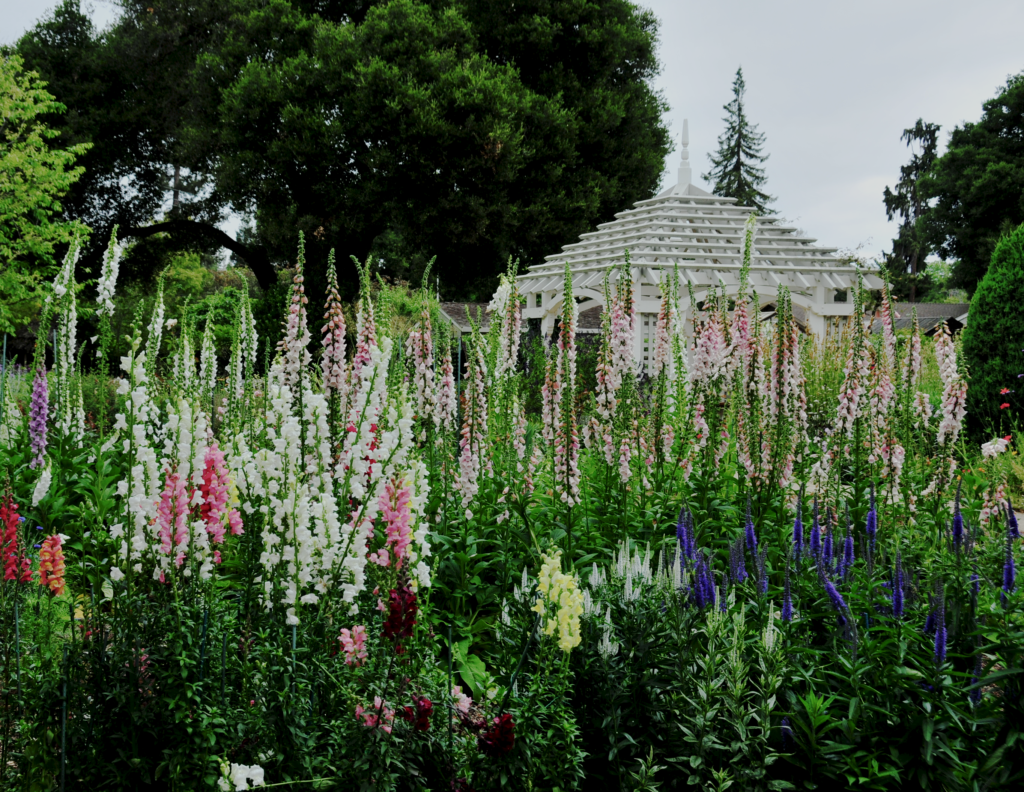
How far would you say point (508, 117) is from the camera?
54.2 feet

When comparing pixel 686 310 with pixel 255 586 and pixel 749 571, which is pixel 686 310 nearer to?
pixel 749 571

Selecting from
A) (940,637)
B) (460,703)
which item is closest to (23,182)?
(460,703)

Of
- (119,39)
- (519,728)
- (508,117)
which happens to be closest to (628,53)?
(508,117)

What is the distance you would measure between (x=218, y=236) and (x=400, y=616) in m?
22.3

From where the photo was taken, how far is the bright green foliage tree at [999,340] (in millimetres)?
9070

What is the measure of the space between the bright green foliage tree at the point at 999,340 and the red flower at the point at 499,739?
353 inches

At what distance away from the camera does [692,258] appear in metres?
13.1

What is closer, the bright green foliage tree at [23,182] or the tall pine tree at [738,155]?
the bright green foliage tree at [23,182]

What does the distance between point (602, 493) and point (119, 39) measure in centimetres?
2112

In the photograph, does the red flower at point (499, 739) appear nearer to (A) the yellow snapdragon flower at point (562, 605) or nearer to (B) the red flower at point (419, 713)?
(B) the red flower at point (419, 713)

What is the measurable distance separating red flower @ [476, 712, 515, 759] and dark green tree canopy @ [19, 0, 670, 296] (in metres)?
15.4

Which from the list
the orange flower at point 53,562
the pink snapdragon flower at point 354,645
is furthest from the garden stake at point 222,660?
the orange flower at point 53,562

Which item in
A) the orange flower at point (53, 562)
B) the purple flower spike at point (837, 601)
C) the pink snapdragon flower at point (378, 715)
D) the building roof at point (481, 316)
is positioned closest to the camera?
the pink snapdragon flower at point (378, 715)

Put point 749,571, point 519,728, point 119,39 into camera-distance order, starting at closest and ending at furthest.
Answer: point 519,728
point 749,571
point 119,39
